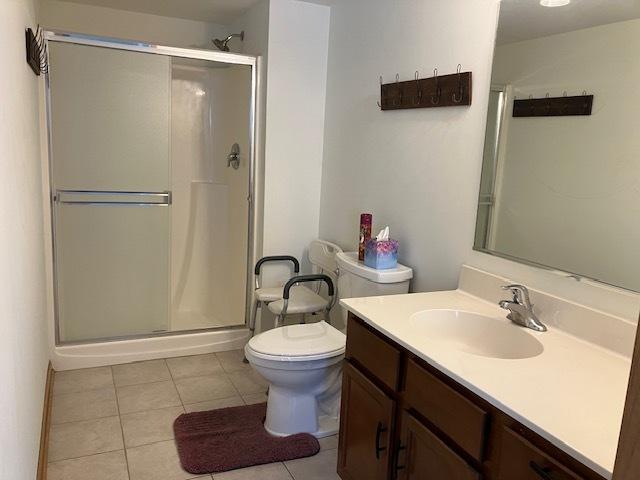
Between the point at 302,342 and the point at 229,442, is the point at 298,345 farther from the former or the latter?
the point at 229,442

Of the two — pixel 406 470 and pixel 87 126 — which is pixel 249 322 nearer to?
pixel 87 126

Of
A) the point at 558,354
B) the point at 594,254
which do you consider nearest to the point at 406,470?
the point at 558,354

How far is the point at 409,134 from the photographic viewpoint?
248cm

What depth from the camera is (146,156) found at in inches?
124

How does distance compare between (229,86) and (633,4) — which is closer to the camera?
(633,4)

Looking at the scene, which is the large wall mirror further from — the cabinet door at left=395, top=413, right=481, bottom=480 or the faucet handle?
the cabinet door at left=395, top=413, right=481, bottom=480

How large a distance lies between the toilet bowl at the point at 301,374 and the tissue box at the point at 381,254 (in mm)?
396

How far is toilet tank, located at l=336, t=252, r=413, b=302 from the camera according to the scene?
2.36 m

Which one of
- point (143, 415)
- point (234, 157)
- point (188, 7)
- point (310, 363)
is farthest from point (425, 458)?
point (188, 7)

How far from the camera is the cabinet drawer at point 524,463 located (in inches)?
42.5

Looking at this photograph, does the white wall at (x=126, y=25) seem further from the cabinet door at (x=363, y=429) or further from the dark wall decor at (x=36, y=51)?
the cabinet door at (x=363, y=429)

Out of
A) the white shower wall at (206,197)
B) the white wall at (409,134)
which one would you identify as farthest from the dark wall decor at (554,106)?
the white shower wall at (206,197)

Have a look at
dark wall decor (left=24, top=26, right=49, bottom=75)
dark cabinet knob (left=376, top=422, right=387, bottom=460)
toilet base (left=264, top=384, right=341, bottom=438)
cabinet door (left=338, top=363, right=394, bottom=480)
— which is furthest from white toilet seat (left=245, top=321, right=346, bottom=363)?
dark wall decor (left=24, top=26, right=49, bottom=75)

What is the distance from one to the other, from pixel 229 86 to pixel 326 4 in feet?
3.23
